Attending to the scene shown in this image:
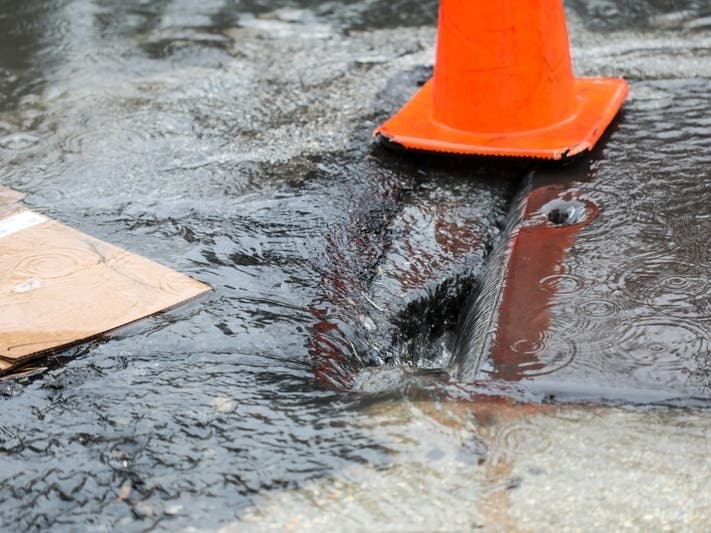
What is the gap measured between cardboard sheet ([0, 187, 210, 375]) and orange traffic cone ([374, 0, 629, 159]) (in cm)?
118

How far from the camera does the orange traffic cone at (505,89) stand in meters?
3.11

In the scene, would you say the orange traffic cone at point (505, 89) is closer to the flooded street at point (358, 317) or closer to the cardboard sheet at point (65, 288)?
the flooded street at point (358, 317)

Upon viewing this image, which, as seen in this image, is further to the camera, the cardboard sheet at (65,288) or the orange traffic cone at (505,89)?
the orange traffic cone at (505,89)

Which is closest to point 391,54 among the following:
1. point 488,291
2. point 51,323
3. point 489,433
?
point 488,291

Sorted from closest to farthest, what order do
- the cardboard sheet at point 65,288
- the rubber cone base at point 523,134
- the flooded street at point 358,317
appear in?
the flooded street at point 358,317 → the cardboard sheet at point 65,288 → the rubber cone base at point 523,134

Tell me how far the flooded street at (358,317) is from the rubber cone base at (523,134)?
0.07m

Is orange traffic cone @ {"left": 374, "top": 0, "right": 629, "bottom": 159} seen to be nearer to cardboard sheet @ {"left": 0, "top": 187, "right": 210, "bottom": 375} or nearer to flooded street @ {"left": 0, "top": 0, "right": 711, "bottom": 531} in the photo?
flooded street @ {"left": 0, "top": 0, "right": 711, "bottom": 531}

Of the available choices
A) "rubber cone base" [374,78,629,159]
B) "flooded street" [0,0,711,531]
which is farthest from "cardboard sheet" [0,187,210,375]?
"rubber cone base" [374,78,629,159]

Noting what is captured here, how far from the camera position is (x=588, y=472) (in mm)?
1703

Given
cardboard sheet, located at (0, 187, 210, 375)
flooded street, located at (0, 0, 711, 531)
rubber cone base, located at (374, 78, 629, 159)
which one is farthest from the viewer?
rubber cone base, located at (374, 78, 629, 159)

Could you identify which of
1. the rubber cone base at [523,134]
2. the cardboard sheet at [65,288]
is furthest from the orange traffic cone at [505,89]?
the cardboard sheet at [65,288]

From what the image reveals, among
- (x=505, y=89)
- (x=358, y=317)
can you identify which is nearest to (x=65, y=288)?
A: (x=358, y=317)

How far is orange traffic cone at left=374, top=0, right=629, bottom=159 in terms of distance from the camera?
311cm

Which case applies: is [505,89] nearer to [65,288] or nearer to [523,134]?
[523,134]
